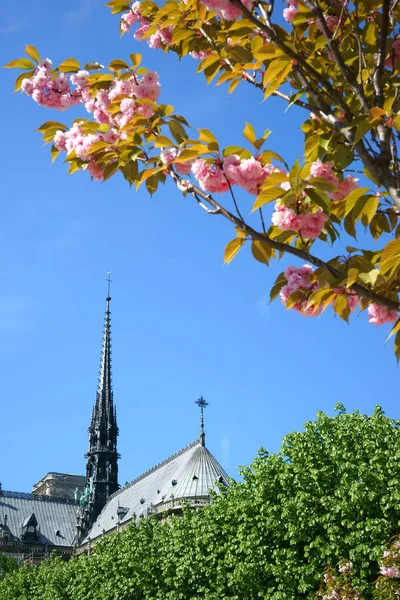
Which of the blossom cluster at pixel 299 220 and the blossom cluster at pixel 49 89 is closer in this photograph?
the blossom cluster at pixel 299 220

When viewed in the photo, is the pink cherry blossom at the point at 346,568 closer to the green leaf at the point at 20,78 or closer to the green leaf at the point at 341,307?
the green leaf at the point at 341,307

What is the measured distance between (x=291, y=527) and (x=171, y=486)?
47.0m

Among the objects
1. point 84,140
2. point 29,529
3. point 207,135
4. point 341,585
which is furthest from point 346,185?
point 29,529

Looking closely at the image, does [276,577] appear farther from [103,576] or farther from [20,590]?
[20,590]

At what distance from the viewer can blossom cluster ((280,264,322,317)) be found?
6.09m

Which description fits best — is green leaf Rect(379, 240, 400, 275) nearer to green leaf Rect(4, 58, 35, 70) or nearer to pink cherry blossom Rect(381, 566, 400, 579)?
green leaf Rect(4, 58, 35, 70)

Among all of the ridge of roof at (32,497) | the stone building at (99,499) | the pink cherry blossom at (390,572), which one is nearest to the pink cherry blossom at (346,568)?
the pink cherry blossom at (390,572)

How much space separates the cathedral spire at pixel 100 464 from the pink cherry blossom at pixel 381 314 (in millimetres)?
100295

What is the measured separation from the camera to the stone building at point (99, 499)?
257 ft

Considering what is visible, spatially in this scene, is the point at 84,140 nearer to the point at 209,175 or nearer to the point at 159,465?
the point at 209,175

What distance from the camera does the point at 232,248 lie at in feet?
20.2

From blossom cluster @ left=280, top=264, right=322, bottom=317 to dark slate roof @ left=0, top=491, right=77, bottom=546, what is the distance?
10719cm

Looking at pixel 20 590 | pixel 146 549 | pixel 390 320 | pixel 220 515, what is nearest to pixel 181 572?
pixel 220 515

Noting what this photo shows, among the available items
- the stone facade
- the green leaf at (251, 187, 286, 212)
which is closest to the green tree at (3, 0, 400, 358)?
the green leaf at (251, 187, 286, 212)
